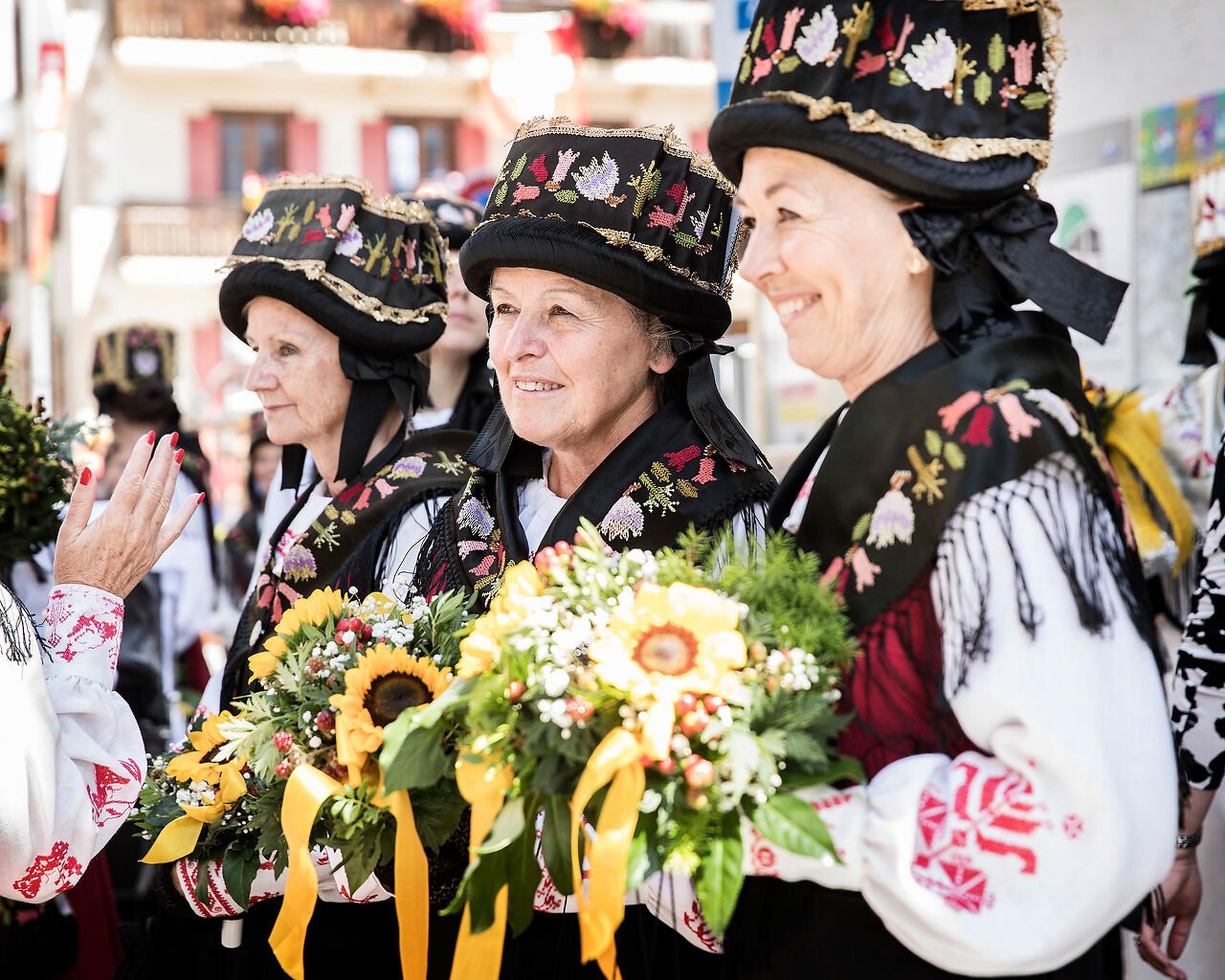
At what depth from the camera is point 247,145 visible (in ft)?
67.5

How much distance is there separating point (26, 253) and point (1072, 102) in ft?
62.2

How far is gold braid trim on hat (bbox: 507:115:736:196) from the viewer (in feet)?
7.96

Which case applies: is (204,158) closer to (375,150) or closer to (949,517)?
(375,150)

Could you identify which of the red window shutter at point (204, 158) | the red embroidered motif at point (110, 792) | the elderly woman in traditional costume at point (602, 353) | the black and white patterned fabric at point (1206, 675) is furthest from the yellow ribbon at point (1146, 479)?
the red window shutter at point (204, 158)

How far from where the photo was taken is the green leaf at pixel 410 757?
170cm

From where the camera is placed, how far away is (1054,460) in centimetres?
157

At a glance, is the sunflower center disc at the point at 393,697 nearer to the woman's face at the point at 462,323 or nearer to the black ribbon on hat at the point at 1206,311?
the black ribbon on hat at the point at 1206,311

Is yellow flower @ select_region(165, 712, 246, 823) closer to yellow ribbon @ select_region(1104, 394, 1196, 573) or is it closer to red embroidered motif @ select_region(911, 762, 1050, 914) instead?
red embroidered motif @ select_region(911, 762, 1050, 914)

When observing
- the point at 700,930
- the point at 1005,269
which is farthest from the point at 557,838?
the point at 1005,269

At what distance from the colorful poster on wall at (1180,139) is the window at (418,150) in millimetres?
16828

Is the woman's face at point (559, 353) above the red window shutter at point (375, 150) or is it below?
below

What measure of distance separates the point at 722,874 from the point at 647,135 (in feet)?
4.60

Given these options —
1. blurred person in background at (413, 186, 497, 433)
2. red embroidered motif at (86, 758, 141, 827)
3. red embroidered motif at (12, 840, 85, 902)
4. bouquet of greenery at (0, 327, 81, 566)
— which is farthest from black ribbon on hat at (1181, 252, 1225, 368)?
bouquet of greenery at (0, 327, 81, 566)

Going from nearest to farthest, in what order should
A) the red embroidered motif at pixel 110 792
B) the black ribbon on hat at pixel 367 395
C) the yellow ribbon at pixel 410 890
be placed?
the yellow ribbon at pixel 410 890
the red embroidered motif at pixel 110 792
the black ribbon on hat at pixel 367 395
